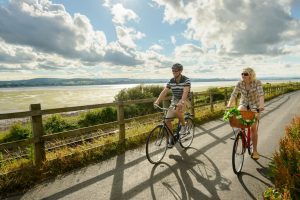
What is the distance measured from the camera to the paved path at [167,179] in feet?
14.8

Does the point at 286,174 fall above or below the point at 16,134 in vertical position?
above

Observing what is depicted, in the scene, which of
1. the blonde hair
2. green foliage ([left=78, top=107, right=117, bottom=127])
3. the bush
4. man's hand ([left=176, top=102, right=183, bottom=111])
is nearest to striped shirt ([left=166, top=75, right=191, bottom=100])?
man's hand ([left=176, top=102, right=183, bottom=111])

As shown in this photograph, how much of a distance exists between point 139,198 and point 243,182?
6.91ft

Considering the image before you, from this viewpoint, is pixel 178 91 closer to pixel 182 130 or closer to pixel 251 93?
pixel 182 130

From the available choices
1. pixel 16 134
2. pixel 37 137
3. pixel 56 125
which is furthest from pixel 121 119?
pixel 56 125

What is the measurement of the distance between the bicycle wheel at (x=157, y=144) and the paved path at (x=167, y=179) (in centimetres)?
19

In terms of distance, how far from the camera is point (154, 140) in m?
6.10

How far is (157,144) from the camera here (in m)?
6.13

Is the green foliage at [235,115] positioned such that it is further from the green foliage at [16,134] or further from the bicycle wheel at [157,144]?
the green foliage at [16,134]

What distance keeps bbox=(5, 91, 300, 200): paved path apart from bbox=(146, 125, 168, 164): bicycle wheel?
0.19 m

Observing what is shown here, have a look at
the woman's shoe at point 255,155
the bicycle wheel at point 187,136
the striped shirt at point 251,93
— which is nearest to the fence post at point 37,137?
the bicycle wheel at point 187,136

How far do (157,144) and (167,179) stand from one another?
3.77ft

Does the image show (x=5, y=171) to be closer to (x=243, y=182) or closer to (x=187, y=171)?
(x=187, y=171)

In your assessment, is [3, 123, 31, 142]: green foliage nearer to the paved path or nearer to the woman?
the paved path
